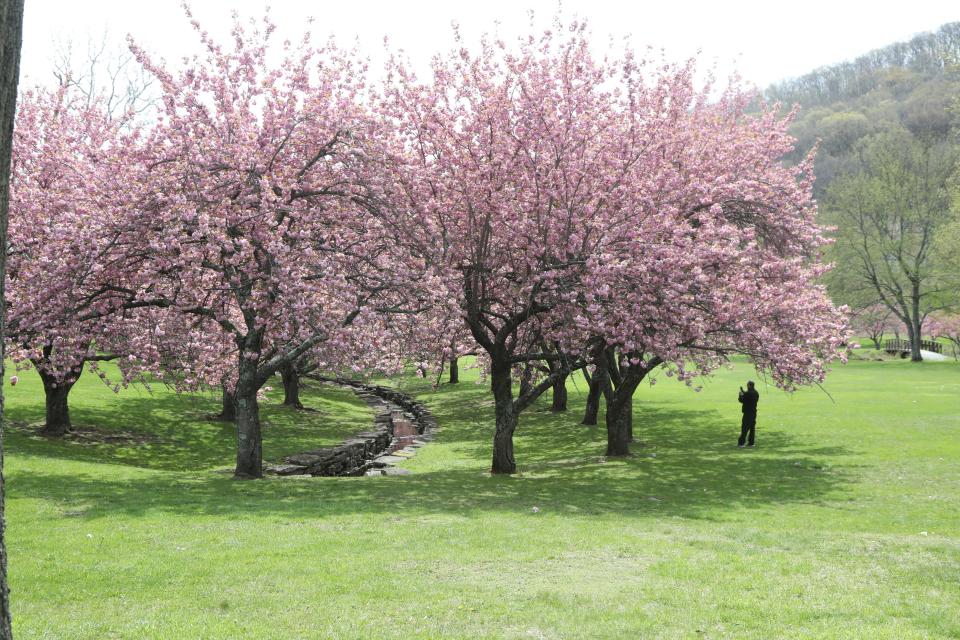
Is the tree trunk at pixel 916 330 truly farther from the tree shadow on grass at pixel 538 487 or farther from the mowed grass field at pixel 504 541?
the tree shadow on grass at pixel 538 487

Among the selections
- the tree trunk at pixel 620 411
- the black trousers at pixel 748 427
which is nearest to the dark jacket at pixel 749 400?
the black trousers at pixel 748 427

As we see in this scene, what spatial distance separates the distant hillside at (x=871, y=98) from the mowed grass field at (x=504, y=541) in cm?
6025

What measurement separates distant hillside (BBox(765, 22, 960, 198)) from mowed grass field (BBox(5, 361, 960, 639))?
60.2 metres

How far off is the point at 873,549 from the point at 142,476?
15910 mm

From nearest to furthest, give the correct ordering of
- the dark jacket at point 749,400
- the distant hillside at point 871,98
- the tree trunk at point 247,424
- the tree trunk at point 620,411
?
the tree trunk at point 247,424 → the tree trunk at point 620,411 → the dark jacket at point 749,400 → the distant hillside at point 871,98

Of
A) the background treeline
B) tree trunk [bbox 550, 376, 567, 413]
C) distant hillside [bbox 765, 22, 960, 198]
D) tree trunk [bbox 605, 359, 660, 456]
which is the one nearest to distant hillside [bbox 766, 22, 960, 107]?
distant hillside [bbox 765, 22, 960, 198]

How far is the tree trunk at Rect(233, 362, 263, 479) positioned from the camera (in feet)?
62.1

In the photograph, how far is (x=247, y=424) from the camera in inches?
753

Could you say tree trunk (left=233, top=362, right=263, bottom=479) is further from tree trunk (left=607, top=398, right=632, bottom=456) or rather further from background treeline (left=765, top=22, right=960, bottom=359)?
background treeline (left=765, top=22, right=960, bottom=359)

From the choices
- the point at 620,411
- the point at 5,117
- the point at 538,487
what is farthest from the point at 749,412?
the point at 5,117

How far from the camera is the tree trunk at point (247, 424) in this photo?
62.1 ft

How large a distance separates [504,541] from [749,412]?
1520 cm

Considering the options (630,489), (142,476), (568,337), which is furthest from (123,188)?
(630,489)

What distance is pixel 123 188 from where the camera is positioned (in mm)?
17172
